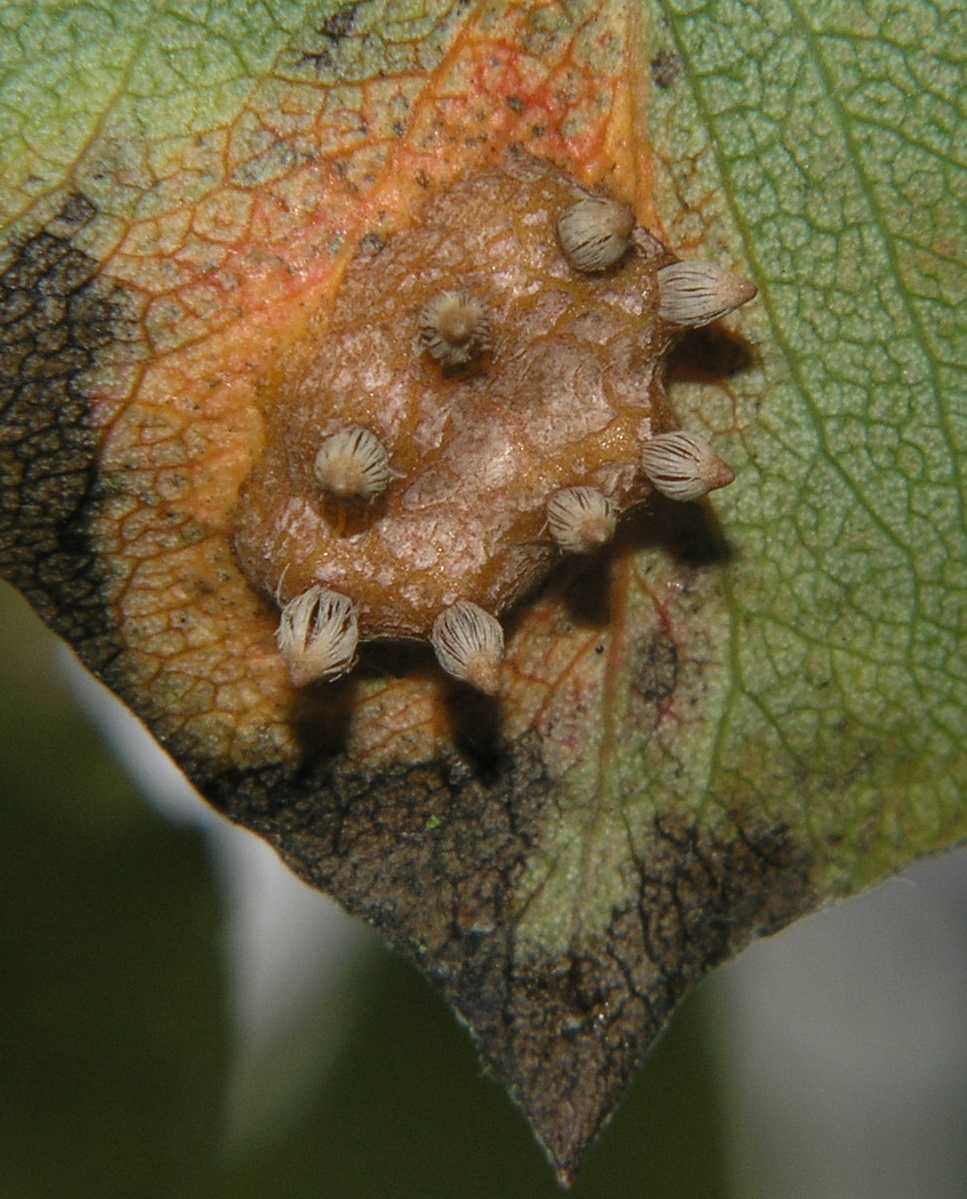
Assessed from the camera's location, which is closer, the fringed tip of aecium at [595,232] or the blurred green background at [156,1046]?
the fringed tip of aecium at [595,232]

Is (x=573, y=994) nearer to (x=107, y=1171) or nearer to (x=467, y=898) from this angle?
(x=467, y=898)

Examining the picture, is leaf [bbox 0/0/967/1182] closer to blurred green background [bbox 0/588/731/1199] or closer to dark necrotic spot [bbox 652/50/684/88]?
dark necrotic spot [bbox 652/50/684/88]

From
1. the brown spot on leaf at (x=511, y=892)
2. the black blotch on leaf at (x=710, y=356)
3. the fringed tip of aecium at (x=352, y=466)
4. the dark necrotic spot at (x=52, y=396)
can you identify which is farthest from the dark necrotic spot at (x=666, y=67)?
the brown spot on leaf at (x=511, y=892)

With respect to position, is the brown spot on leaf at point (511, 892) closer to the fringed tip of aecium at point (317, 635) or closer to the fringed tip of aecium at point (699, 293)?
the fringed tip of aecium at point (317, 635)

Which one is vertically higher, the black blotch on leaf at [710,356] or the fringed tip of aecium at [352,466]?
the fringed tip of aecium at [352,466]

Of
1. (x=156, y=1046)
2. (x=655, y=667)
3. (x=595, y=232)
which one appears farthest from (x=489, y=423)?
(x=156, y=1046)

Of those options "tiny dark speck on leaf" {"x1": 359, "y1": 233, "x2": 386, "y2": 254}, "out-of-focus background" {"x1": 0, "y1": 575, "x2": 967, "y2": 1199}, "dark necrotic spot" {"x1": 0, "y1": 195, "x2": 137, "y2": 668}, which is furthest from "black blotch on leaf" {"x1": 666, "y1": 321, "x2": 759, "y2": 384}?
"out-of-focus background" {"x1": 0, "y1": 575, "x2": 967, "y2": 1199}
